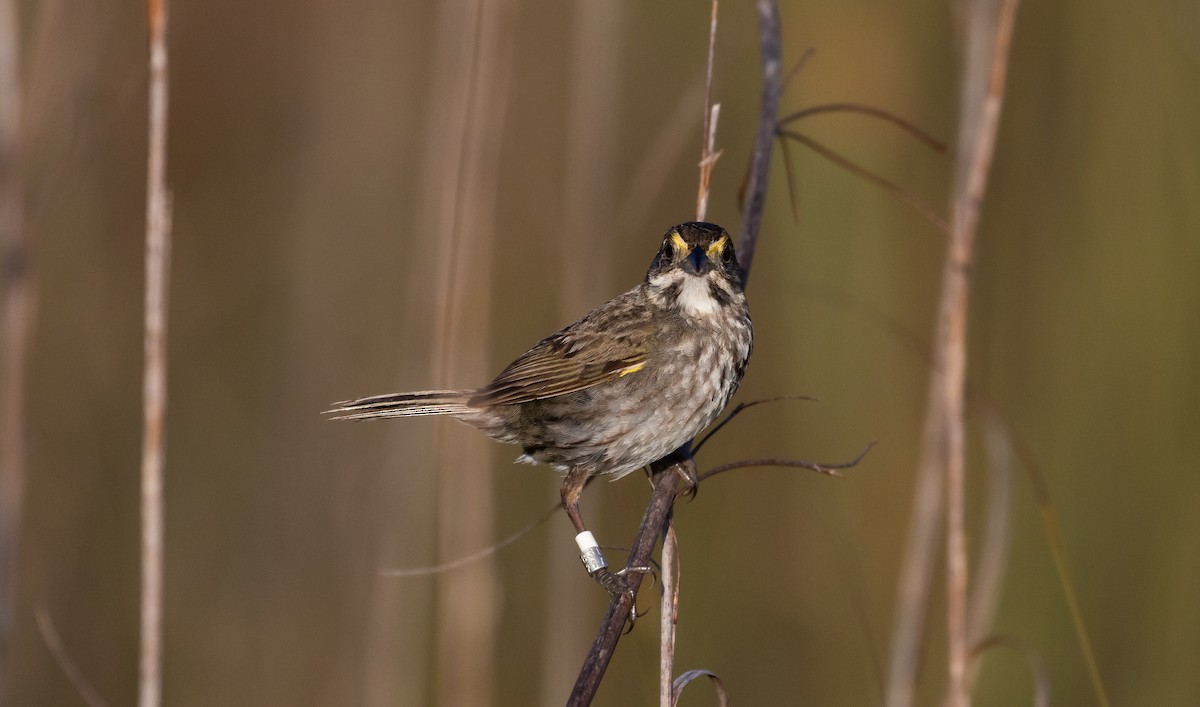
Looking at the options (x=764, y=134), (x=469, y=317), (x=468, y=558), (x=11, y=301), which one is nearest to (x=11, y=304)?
(x=11, y=301)

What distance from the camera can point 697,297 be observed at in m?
3.50

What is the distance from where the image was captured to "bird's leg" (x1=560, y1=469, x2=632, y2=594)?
3140mm

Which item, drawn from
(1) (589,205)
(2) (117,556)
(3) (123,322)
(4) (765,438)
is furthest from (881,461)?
(3) (123,322)

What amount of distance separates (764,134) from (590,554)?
1.26 m

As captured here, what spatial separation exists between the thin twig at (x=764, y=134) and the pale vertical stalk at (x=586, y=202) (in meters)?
0.54

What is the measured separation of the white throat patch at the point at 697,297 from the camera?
348 centimetres

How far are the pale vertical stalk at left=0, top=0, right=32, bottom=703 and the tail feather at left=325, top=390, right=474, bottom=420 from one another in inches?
31.5

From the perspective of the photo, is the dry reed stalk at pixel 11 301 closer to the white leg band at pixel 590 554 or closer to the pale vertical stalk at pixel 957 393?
the white leg band at pixel 590 554

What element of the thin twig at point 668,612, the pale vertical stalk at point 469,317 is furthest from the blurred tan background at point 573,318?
the thin twig at point 668,612

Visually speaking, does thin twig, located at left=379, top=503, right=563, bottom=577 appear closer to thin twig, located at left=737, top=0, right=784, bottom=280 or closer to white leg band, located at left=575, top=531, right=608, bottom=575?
white leg band, located at left=575, top=531, right=608, bottom=575

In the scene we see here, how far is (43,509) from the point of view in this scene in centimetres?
445

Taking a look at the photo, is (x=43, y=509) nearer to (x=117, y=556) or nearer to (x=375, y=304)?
(x=117, y=556)

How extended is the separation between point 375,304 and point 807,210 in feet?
7.53

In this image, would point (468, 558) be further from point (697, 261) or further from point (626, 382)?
point (697, 261)
